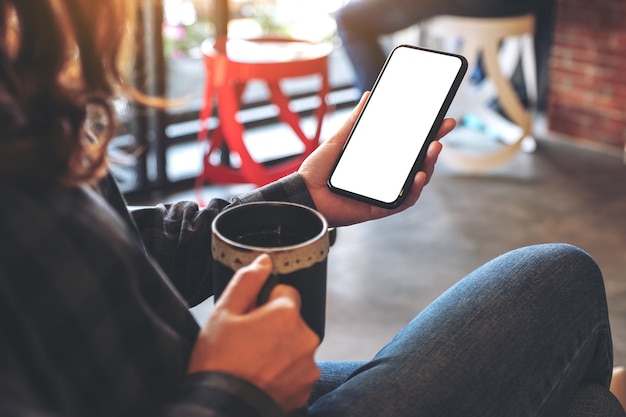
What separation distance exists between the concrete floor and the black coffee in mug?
3.45 ft

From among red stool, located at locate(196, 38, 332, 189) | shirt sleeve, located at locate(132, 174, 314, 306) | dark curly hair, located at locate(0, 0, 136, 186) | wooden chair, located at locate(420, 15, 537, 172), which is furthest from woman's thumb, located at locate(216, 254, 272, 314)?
wooden chair, located at locate(420, 15, 537, 172)

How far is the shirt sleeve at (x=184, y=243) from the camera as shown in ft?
2.82

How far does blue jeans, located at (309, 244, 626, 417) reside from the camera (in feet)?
2.30

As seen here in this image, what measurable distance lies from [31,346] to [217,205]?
404 mm

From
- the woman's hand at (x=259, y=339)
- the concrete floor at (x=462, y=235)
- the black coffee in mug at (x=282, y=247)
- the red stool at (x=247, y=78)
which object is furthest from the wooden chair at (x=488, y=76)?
the woman's hand at (x=259, y=339)

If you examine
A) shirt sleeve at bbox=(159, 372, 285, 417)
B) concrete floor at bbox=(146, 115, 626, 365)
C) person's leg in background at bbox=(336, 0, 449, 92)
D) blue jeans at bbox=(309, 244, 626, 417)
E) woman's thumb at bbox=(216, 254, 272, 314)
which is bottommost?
concrete floor at bbox=(146, 115, 626, 365)

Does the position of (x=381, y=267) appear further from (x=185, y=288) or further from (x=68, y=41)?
(x=68, y=41)

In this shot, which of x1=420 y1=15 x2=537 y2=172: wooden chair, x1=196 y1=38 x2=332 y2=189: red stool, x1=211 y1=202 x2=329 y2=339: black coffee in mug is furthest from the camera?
x1=420 y1=15 x2=537 y2=172: wooden chair

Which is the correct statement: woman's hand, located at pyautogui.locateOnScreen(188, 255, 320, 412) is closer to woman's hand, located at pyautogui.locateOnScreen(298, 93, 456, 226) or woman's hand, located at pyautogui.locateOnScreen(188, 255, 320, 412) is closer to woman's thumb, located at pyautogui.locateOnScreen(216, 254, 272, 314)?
woman's thumb, located at pyautogui.locateOnScreen(216, 254, 272, 314)

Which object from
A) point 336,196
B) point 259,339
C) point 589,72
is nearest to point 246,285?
point 259,339

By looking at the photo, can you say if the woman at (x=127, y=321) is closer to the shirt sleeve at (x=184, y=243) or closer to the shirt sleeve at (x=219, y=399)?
the shirt sleeve at (x=219, y=399)

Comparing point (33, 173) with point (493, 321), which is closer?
point (33, 173)

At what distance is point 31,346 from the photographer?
1.69ft

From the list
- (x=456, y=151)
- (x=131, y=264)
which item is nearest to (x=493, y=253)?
(x=456, y=151)
